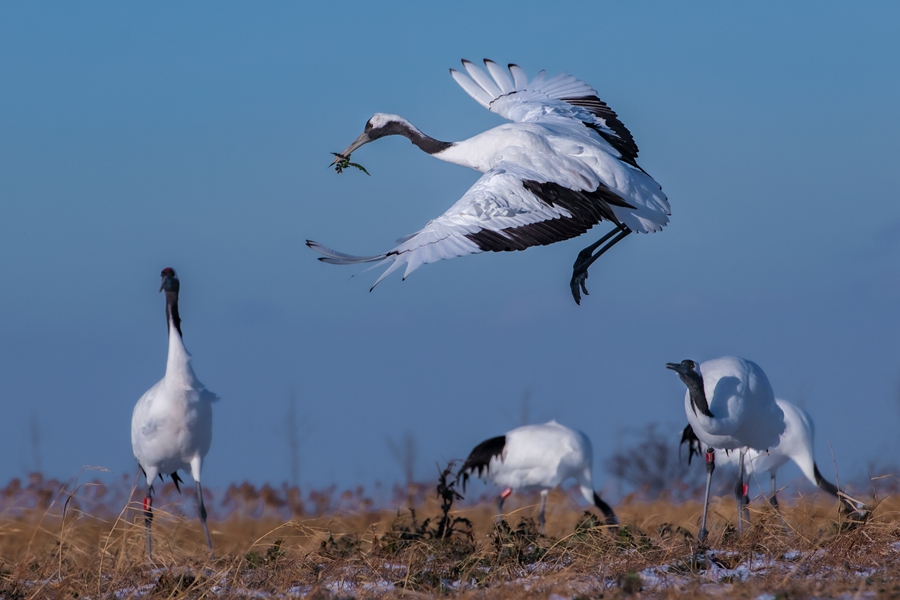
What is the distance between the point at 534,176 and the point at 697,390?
5.74 ft

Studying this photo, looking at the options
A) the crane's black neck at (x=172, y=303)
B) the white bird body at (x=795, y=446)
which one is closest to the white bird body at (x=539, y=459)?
the white bird body at (x=795, y=446)

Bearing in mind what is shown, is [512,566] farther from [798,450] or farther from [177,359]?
[798,450]

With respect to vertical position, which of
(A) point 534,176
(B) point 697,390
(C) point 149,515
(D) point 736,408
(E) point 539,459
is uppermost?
(A) point 534,176

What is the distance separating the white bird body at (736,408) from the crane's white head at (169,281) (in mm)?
4055

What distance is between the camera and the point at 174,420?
799 cm

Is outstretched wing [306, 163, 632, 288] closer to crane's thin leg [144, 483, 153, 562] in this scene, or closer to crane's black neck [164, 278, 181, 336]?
crane's thin leg [144, 483, 153, 562]

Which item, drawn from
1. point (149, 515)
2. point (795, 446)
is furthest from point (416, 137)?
point (795, 446)

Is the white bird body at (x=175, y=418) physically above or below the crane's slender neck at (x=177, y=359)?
below

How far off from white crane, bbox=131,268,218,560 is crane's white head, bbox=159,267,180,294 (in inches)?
12.1

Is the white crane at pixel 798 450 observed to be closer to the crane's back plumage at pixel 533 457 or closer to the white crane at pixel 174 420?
the crane's back plumage at pixel 533 457

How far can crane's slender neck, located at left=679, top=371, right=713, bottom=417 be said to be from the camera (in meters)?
7.11

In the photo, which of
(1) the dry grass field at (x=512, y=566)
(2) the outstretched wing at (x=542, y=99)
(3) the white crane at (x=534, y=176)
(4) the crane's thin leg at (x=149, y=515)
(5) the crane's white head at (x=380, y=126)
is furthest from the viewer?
(5) the crane's white head at (x=380, y=126)

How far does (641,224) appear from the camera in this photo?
7359mm

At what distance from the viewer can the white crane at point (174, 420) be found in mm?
Answer: 7992
